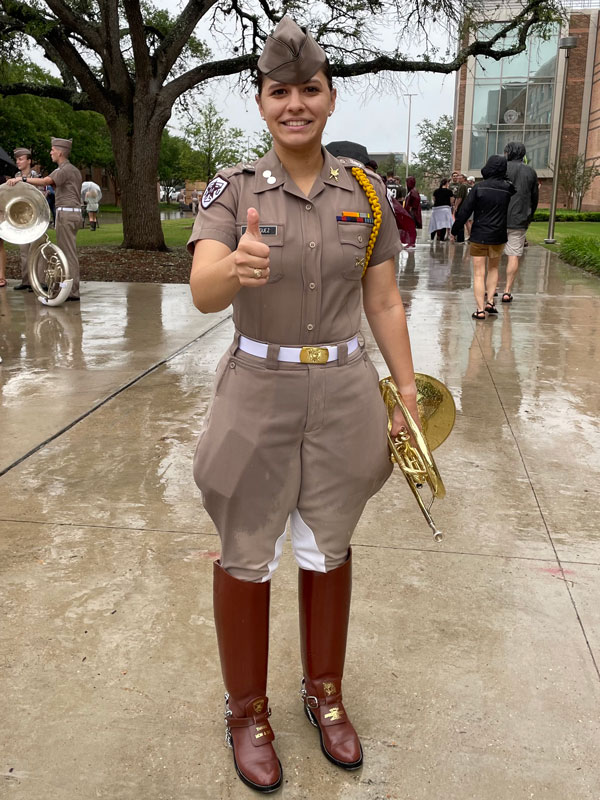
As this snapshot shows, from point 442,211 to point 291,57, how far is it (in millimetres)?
19488

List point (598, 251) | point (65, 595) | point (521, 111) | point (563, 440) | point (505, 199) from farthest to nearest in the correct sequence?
point (521, 111)
point (598, 251)
point (505, 199)
point (563, 440)
point (65, 595)

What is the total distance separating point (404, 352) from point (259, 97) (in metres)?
0.79

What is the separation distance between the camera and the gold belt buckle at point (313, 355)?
2.02 meters

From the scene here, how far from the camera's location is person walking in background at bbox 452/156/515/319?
8508 mm

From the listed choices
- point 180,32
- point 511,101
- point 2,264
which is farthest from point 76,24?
point 511,101

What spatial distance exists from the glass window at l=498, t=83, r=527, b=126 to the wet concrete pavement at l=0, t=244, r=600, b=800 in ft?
152

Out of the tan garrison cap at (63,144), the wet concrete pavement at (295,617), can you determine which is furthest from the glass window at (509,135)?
the wet concrete pavement at (295,617)

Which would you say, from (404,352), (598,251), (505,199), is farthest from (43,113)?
(404,352)

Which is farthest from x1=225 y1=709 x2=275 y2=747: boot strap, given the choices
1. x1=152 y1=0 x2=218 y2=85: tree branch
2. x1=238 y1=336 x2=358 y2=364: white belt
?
x1=152 y1=0 x2=218 y2=85: tree branch

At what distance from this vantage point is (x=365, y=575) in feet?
10.3

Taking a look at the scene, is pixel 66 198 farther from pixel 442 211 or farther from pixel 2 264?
pixel 442 211

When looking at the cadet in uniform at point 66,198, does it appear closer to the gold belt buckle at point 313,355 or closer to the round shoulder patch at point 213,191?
the round shoulder patch at point 213,191

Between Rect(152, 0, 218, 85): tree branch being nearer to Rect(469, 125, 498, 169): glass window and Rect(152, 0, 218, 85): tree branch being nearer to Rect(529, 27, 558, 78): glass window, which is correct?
Rect(469, 125, 498, 169): glass window

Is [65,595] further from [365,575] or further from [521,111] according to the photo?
[521,111]
